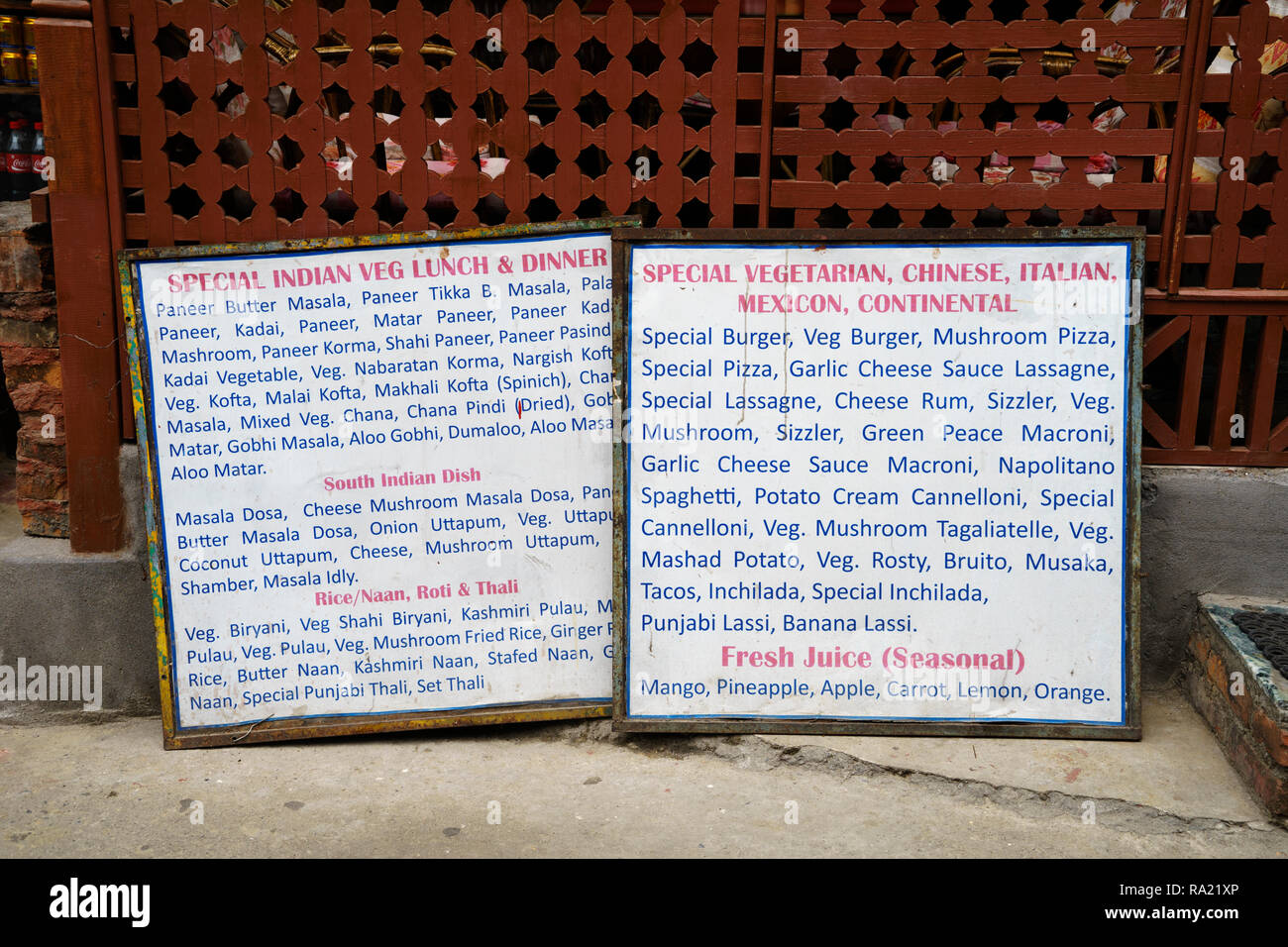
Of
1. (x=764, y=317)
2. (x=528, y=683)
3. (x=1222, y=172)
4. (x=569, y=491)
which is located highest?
(x=1222, y=172)

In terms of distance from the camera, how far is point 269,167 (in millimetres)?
3582

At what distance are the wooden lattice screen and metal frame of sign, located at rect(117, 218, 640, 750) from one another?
0.55 feet

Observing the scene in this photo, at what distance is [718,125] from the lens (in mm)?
3570

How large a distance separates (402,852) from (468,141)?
95.3 inches

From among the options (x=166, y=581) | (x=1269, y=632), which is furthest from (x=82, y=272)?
(x=1269, y=632)

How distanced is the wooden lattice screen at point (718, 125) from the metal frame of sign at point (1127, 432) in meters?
0.24

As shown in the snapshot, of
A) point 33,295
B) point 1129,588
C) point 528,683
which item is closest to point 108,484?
point 33,295

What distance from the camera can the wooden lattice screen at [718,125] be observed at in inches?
138

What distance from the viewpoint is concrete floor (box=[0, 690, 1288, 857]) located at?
300 centimetres

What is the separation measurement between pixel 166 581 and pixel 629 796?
1.82 metres

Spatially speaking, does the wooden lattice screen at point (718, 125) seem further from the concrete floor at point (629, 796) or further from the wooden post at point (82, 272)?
the concrete floor at point (629, 796)

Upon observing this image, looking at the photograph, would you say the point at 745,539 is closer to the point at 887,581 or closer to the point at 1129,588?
the point at 887,581

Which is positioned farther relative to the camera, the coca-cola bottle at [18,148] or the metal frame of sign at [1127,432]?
the coca-cola bottle at [18,148]

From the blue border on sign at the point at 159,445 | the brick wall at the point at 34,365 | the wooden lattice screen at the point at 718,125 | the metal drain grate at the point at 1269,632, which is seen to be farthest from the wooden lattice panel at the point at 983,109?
the brick wall at the point at 34,365
